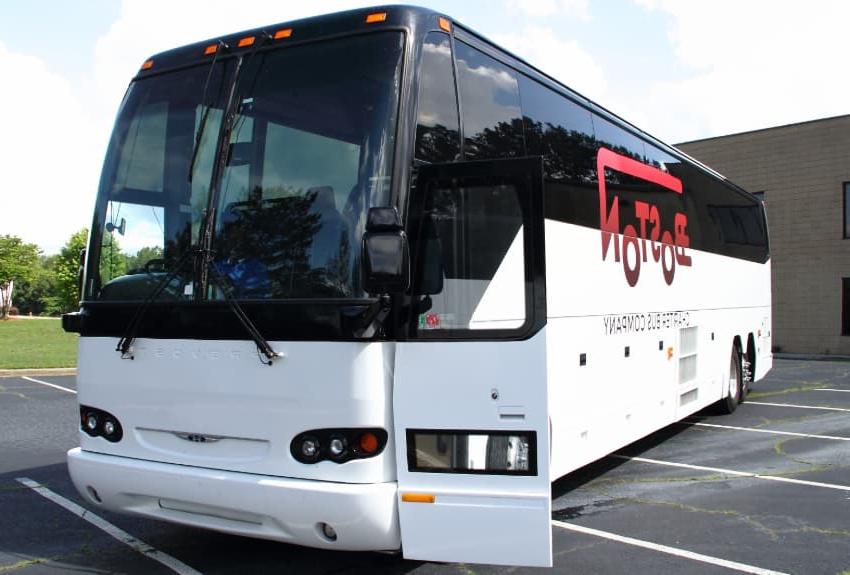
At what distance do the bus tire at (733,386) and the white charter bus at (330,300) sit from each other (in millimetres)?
7217

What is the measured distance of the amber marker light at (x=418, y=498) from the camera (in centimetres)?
423

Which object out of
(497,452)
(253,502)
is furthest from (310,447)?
(497,452)

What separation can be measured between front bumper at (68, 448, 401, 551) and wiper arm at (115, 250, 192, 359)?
684mm

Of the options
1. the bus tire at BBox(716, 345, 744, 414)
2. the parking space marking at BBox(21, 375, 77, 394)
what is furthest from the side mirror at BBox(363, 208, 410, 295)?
the parking space marking at BBox(21, 375, 77, 394)

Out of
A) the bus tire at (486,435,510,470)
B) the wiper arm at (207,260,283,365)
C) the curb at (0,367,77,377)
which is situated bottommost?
the curb at (0,367,77,377)

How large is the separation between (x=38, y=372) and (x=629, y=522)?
17298 mm

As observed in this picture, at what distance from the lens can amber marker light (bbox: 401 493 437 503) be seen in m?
4.23

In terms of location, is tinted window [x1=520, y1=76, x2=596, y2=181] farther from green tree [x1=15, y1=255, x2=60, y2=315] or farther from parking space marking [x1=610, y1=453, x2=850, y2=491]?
green tree [x1=15, y1=255, x2=60, y2=315]

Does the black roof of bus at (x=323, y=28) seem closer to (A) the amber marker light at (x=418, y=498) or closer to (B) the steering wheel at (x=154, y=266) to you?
(B) the steering wheel at (x=154, y=266)

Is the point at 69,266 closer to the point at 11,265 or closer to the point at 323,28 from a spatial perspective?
the point at 11,265

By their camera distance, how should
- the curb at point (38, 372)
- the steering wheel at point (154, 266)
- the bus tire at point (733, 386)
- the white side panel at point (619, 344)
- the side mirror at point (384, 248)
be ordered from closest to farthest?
the side mirror at point (384, 248), the steering wheel at point (154, 266), the white side panel at point (619, 344), the bus tire at point (733, 386), the curb at point (38, 372)

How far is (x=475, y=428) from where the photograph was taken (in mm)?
4250

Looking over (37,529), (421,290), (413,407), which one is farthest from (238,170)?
(37,529)

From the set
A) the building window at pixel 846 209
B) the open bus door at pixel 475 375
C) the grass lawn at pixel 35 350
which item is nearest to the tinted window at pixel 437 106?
the open bus door at pixel 475 375
